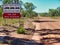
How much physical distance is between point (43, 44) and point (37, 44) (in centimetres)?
40

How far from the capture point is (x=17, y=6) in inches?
942

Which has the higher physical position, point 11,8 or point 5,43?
point 11,8

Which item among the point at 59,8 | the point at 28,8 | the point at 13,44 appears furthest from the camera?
the point at 59,8

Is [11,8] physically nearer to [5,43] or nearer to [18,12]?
[18,12]

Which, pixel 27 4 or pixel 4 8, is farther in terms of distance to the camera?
pixel 27 4

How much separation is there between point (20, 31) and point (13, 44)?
25.3 ft

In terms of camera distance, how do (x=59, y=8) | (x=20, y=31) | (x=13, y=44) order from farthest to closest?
(x=59, y=8) → (x=20, y=31) → (x=13, y=44)

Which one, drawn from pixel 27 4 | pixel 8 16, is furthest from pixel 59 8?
pixel 8 16

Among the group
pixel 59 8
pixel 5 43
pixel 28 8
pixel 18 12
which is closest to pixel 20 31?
pixel 18 12

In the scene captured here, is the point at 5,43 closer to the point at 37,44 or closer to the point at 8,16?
the point at 37,44

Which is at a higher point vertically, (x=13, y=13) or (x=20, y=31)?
(x=13, y=13)

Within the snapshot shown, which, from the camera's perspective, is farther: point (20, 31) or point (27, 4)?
point (27, 4)

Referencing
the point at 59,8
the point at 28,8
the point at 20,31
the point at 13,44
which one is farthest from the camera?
the point at 59,8

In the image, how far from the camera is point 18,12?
2427cm
